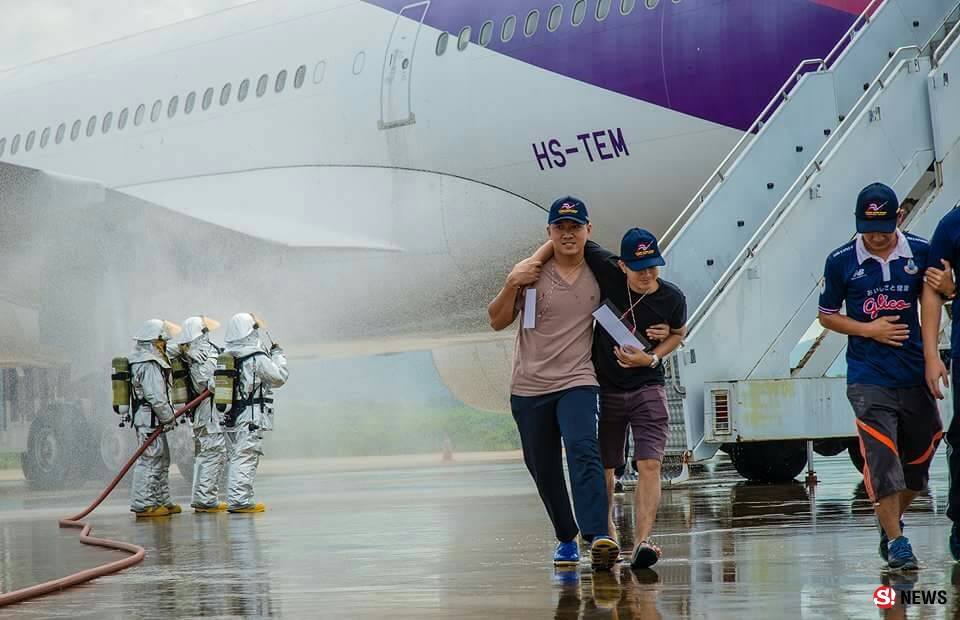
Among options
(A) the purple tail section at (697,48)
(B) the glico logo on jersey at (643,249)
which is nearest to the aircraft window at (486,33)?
(A) the purple tail section at (697,48)

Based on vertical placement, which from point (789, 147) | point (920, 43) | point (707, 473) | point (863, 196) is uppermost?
point (920, 43)

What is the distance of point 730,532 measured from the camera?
8336mm

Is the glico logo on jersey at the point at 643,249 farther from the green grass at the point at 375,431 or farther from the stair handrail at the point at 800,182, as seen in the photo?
the green grass at the point at 375,431

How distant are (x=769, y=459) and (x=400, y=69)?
5.26m

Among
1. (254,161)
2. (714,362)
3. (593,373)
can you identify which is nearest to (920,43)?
(714,362)

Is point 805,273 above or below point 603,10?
below

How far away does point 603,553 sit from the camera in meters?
6.73

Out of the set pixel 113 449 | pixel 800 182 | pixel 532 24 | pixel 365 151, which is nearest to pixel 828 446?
pixel 800 182

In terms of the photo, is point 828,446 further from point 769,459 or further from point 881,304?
point 881,304

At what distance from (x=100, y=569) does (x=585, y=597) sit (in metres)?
2.68

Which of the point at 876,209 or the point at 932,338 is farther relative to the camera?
the point at 876,209

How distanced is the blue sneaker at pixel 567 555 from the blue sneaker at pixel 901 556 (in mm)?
1405

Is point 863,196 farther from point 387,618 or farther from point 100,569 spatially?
point 100,569

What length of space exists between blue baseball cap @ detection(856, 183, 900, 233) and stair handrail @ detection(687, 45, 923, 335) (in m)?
4.58
